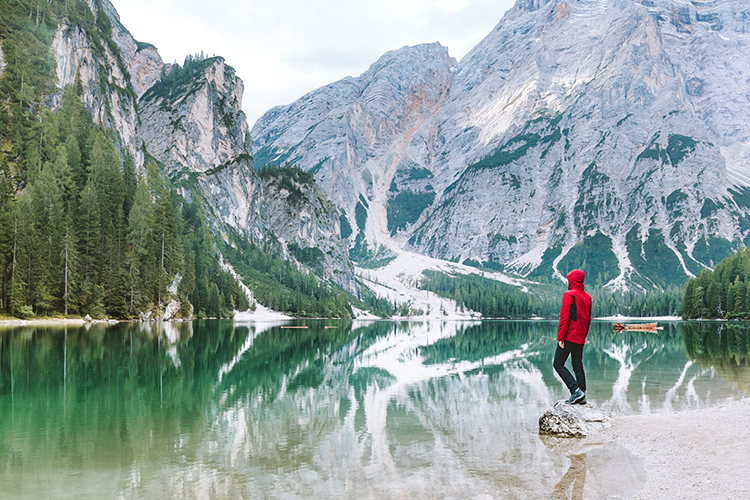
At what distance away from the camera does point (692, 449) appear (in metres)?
13.7

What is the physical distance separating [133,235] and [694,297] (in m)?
135

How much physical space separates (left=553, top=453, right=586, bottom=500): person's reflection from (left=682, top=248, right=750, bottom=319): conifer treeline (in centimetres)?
13069

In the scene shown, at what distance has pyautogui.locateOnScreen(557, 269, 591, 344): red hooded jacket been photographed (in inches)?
645

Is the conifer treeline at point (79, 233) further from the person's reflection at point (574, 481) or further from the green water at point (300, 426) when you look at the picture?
the person's reflection at point (574, 481)

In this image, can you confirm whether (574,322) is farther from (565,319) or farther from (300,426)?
(300,426)

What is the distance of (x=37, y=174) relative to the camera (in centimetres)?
8275

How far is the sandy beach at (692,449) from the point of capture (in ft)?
34.9

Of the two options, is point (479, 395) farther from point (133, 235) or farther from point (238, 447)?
point (133, 235)

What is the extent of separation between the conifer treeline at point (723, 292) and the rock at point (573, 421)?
126 meters

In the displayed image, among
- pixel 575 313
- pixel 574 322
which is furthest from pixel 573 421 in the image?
pixel 575 313

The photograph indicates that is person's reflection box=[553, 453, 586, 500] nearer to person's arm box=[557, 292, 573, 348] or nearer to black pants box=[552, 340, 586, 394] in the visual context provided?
black pants box=[552, 340, 586, 394]

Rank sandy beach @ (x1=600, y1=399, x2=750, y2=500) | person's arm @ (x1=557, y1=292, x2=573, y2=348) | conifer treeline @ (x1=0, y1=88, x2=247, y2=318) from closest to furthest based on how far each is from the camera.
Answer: sandy beach @ (x1=600, y1=399, x2=750, y2=500) → person's arm @ (x1=557, y1=292, x2=573, y2=348) → conifer treeline @ (x1=0, y1=88, x2=247, y2=318)

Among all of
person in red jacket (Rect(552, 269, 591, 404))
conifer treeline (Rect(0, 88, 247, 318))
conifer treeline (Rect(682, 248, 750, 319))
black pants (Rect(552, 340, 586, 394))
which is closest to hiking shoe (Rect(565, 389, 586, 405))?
black pants (Rect(552, 340, 586, 394))

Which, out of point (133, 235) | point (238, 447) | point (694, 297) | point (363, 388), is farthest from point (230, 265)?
point (238, 447)
